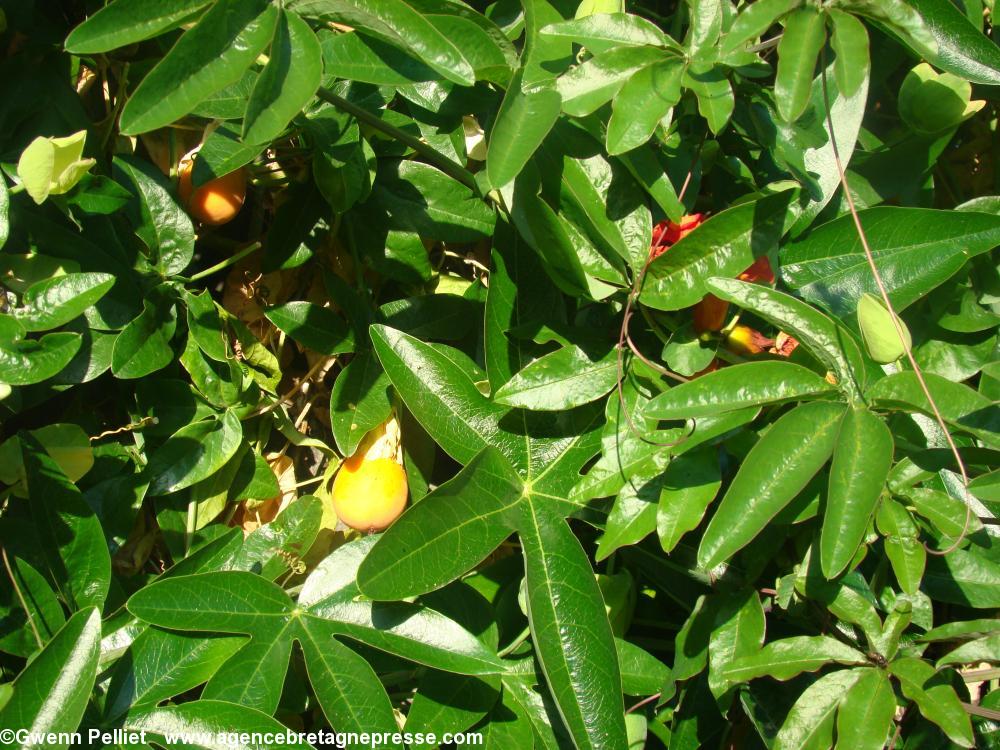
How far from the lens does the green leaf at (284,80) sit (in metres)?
0.69

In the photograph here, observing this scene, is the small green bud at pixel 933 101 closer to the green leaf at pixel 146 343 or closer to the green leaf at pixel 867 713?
the green leaf at pixel 867 713

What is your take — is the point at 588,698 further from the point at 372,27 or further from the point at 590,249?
the point at 372,27

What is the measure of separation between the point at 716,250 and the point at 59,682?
2.69 ft

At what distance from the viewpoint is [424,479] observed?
121 cm

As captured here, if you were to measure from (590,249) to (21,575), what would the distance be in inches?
31.1

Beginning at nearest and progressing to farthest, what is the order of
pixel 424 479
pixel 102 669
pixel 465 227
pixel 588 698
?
pixel 588 698, pixel 102 669, pixel 465 227, pixel 424 479

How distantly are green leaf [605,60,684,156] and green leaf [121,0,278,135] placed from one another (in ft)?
1.06

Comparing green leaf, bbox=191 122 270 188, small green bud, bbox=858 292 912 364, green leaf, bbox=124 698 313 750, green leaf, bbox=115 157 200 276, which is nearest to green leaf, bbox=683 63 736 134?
small green bud, bbox=858 292 912 364

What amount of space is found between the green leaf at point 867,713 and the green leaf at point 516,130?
0.67 metres

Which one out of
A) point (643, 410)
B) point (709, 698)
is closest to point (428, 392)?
point (643, 410)

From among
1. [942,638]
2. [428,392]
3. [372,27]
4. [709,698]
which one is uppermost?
[372,27]

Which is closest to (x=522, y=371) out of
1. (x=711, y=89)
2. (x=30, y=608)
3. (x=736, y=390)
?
(x=736, y=390)

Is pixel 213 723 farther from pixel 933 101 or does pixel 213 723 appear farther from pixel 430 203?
pixel 933 101

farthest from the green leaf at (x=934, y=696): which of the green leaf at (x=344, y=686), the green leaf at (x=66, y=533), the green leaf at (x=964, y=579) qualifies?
the green leaf at (x=66, y=533)
